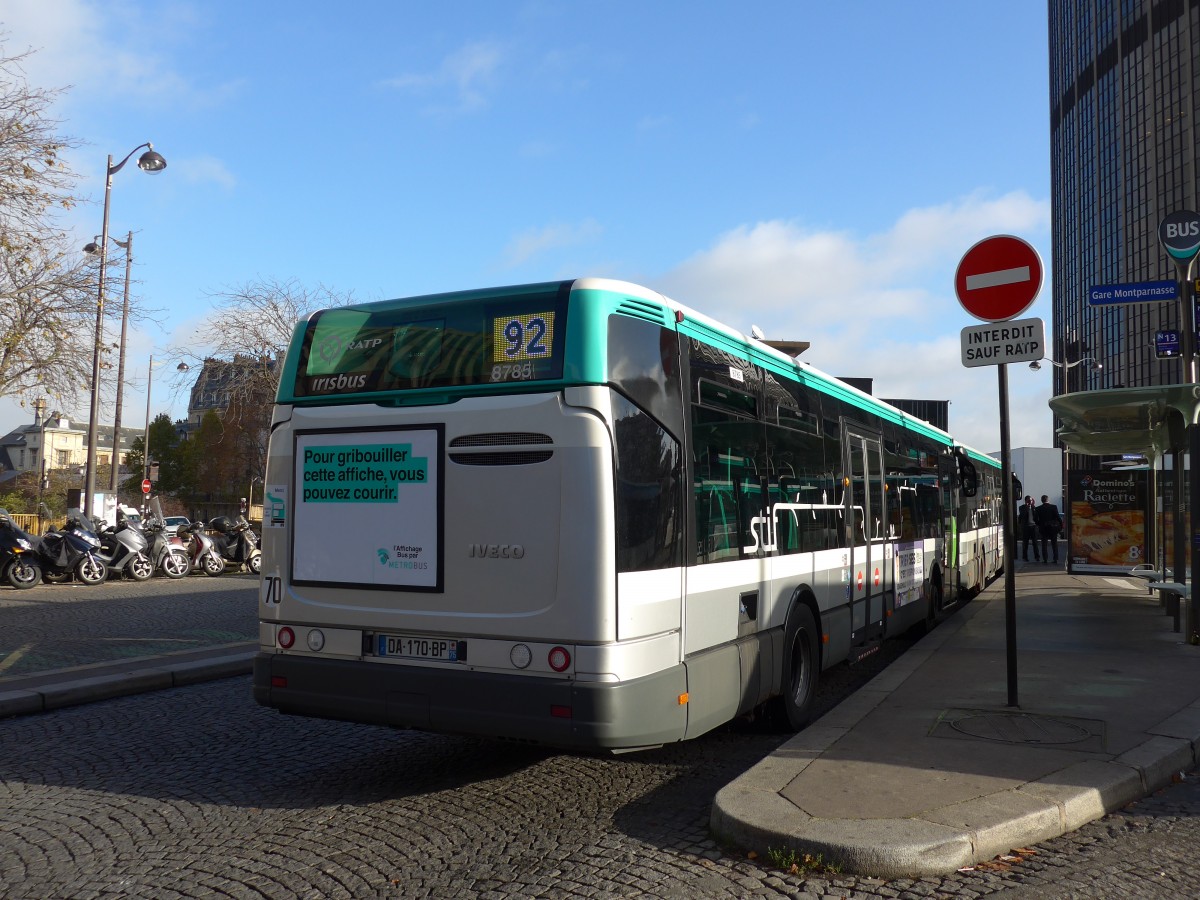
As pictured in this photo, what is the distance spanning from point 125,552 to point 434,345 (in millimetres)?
16044

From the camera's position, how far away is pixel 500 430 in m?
5.07

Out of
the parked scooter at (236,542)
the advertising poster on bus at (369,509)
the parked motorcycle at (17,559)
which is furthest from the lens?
the parked scooter at (236,542)

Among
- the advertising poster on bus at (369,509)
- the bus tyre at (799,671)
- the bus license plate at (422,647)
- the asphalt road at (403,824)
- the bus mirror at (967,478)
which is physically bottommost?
the asphalt road at (403,824)

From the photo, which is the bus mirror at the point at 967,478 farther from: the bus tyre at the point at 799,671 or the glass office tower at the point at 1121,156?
the glass office tower at the point at 1121,156

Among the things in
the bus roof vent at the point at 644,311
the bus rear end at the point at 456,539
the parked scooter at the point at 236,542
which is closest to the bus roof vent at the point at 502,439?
the bus rear end at the point at 456,539

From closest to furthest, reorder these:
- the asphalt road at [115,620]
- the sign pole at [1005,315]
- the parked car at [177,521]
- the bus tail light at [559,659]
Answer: the bus tail light at [559,659], the sign pole at [1005,315], the asphalt road at [115,620], the parked car at [177,521]

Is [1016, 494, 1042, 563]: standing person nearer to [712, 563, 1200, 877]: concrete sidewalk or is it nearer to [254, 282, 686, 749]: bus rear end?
[712, 563, 1200, 877]: concrete sidewalk

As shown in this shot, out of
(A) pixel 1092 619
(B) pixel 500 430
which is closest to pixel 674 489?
(B) pixel 500 430

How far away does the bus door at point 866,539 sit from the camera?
873 centimetres

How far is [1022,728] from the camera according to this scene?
639 centimetres

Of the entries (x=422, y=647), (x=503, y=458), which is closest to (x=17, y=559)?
(x=422, y=647)

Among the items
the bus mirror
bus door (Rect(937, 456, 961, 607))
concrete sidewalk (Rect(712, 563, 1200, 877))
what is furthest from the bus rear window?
the bus mirror

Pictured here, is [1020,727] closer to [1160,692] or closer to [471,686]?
[1160,692]

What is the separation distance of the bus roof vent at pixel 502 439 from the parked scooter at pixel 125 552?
1606cm
